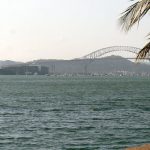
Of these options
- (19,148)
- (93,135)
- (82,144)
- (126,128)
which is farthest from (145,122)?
(19,148)

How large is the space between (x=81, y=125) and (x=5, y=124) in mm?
5826

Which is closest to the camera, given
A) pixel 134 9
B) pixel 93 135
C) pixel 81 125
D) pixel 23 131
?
pixel 134 9

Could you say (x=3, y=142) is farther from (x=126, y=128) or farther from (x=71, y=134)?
(x=126, y=128)

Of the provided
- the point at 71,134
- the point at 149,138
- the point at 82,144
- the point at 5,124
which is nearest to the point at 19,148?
the point at 82,144

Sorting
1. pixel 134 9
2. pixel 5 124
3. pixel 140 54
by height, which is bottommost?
pixel 5 124

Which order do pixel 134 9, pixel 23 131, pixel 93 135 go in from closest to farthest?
pixel 134 9 < pixel 93 135 < pixel 23 131

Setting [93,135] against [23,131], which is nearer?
[93,135]

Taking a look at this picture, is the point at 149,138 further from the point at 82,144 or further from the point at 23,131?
the point at 23,131

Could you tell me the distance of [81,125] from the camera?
33969 mm

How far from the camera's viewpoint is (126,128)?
3209 cm

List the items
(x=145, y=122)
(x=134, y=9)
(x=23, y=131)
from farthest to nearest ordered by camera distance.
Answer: (x=145, y=122) < (x=23, y=131) < (x=134, y=9)

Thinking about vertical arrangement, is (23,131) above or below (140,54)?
below

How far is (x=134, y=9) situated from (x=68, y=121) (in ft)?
101

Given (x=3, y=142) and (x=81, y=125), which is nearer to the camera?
(x=3, y=142)
